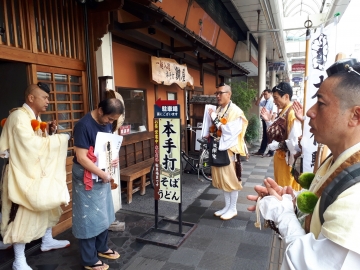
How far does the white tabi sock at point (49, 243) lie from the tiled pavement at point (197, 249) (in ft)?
0.24

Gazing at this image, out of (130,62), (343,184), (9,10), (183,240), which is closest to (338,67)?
(343,184)

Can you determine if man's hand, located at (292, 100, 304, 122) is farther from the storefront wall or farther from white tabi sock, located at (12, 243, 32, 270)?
white tabi sock, located at (12, 243, 32, 270)

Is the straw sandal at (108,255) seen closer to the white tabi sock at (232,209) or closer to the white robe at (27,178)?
the white robe at (27,178)

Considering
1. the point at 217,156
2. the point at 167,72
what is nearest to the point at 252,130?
the point at 167,72

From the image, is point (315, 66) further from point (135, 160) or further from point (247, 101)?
point (247, 101)

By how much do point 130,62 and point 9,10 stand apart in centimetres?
276

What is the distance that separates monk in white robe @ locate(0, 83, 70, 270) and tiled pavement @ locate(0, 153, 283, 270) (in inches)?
22.4

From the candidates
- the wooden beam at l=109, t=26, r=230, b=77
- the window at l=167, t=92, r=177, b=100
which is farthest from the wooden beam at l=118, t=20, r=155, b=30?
the window at l=167, t=92, r=177, b=100

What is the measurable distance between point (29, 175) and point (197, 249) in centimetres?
240

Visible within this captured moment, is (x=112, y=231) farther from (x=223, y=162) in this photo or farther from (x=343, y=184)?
(x=343, y=184)

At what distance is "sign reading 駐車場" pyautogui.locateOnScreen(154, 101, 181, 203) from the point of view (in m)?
3.76

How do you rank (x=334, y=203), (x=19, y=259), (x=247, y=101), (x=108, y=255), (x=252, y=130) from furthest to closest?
(x=252, y=130) < (x=247, y=101) < (x=108, y=255) < (x=19, y=259) < (x=334, y=203)

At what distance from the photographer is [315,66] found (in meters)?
3.14

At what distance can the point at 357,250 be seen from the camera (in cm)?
102
